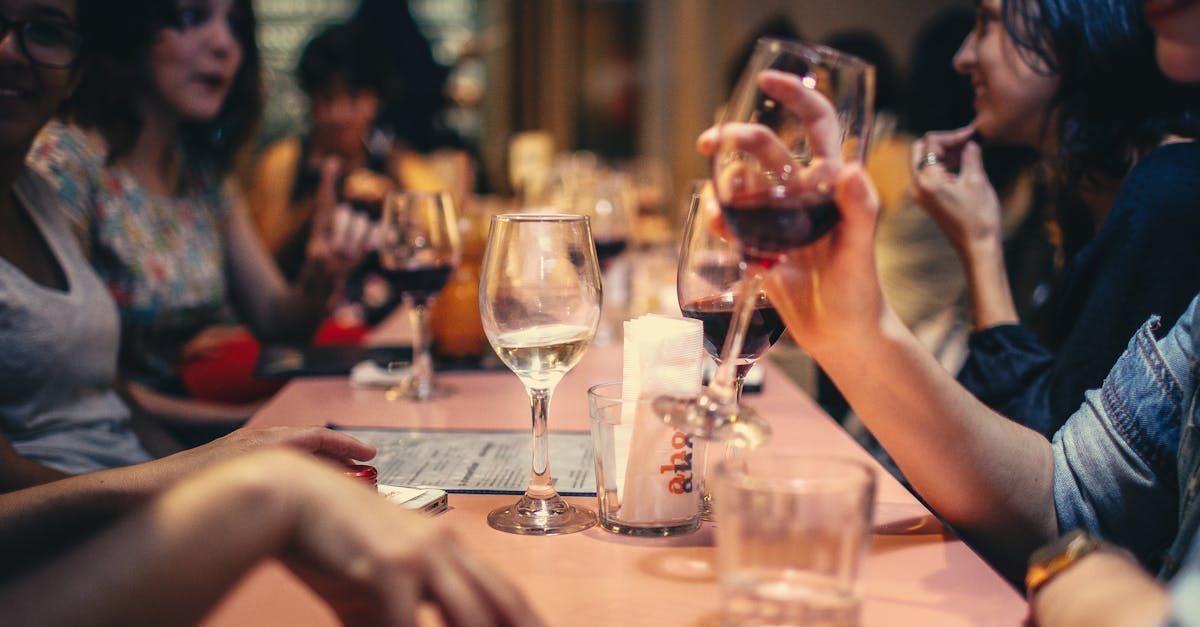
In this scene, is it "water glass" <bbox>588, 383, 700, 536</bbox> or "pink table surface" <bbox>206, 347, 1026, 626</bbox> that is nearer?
"pink table surface" <bbox>206, 347, 1026, 626</bbox>

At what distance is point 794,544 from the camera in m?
0.63

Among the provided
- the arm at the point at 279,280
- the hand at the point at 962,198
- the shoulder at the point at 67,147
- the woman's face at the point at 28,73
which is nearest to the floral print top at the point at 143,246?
the shoulder at the point at 67,147

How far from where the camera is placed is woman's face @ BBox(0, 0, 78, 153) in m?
1.41

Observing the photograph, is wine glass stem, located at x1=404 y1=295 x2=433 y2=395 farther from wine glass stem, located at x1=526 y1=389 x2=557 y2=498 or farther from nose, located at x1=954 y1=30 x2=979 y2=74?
nose, located at x1=954 y1=30 x2=979 y2=74

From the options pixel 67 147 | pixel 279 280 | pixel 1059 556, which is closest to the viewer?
pixel 1059 556

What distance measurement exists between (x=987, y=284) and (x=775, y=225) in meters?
1.03

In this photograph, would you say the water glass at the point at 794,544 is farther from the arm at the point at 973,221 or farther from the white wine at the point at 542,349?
the arm at the point at 973,221

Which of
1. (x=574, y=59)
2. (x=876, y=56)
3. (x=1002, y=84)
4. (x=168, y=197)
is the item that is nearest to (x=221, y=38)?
(x=168, y=197)

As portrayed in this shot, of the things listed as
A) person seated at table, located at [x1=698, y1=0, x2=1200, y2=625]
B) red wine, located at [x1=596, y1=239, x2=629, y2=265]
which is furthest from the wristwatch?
red wine, located at [x1=596, y1=239, x2=629, y2=265]

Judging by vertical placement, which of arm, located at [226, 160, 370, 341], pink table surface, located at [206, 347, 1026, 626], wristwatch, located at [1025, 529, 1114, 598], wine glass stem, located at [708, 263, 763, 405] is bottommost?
arm, located at [226, 160, 370, 341]

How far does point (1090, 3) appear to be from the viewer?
165cm

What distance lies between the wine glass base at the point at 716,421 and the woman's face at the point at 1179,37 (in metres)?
0.89

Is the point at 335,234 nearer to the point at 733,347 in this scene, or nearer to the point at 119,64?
the point at 119,64

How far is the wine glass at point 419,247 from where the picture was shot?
1.54m
